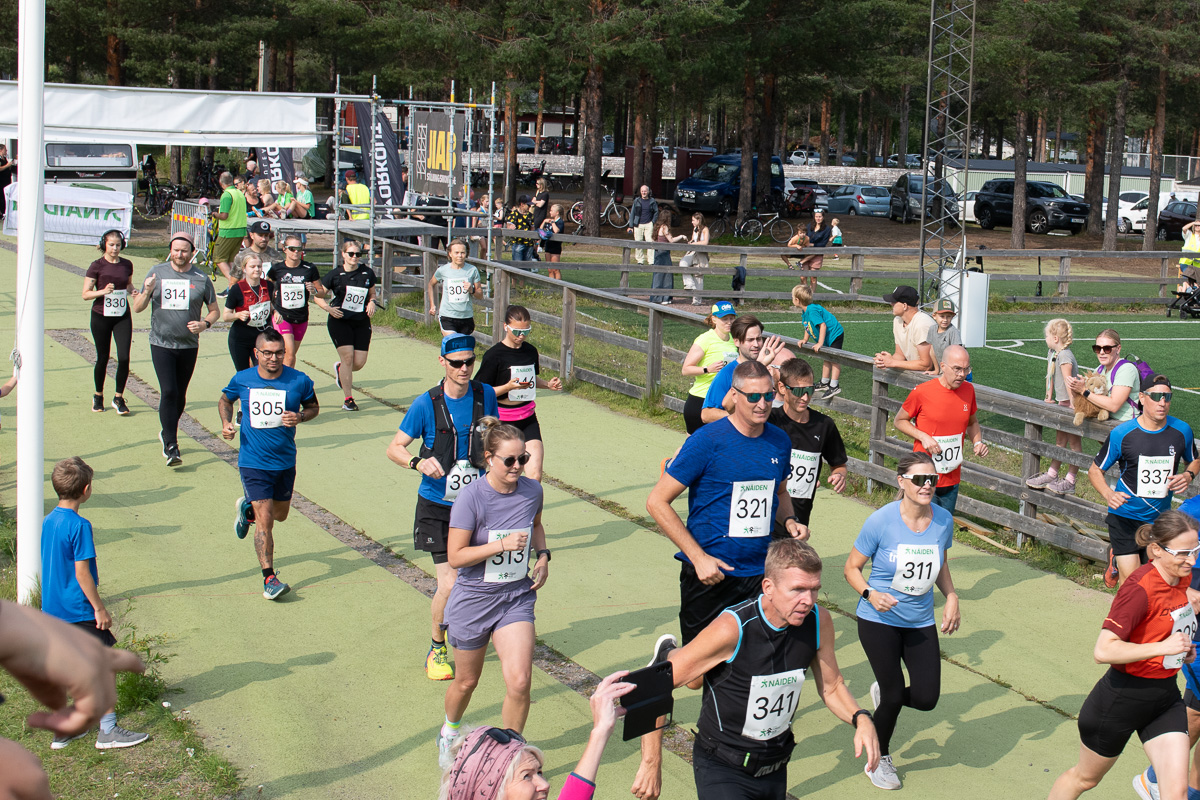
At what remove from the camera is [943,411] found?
792 cm

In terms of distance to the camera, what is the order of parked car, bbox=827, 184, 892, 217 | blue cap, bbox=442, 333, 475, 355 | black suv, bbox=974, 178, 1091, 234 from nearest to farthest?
1. blue cap, bbox=442, 333, 475, 355
2. black suv, bbox=974, 178, 1091, 234
3. parked car, bbox=827, 184, 892, 217

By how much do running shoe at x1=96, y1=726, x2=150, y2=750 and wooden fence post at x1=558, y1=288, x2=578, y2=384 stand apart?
945 cm

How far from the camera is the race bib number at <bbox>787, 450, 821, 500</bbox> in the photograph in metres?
6.85

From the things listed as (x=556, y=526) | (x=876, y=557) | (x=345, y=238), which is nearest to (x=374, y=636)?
(x=556, y=526)

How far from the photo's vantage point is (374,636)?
23.9ft

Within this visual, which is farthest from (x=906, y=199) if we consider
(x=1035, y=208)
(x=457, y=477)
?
(x=457, y=477)

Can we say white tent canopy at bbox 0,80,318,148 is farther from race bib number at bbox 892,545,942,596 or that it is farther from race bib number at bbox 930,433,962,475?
race bib number at bbox 892,545,942,596

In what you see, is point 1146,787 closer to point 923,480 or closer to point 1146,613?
point 1146,613

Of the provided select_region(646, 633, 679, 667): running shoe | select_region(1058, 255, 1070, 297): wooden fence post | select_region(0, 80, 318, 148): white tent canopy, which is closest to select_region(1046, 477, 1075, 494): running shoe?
select_region(646, 633, 679, 667): running shoe

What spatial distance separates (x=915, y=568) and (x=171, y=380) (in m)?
7.53

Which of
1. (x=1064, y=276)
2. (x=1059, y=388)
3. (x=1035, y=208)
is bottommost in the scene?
(x=1059, y=388)

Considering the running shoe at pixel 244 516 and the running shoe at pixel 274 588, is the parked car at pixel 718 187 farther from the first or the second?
the running shoe at pixel 274 588

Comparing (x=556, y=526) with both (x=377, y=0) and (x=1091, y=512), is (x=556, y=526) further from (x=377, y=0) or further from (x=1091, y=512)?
(x=377, y=0)

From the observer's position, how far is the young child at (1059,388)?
895 cm
